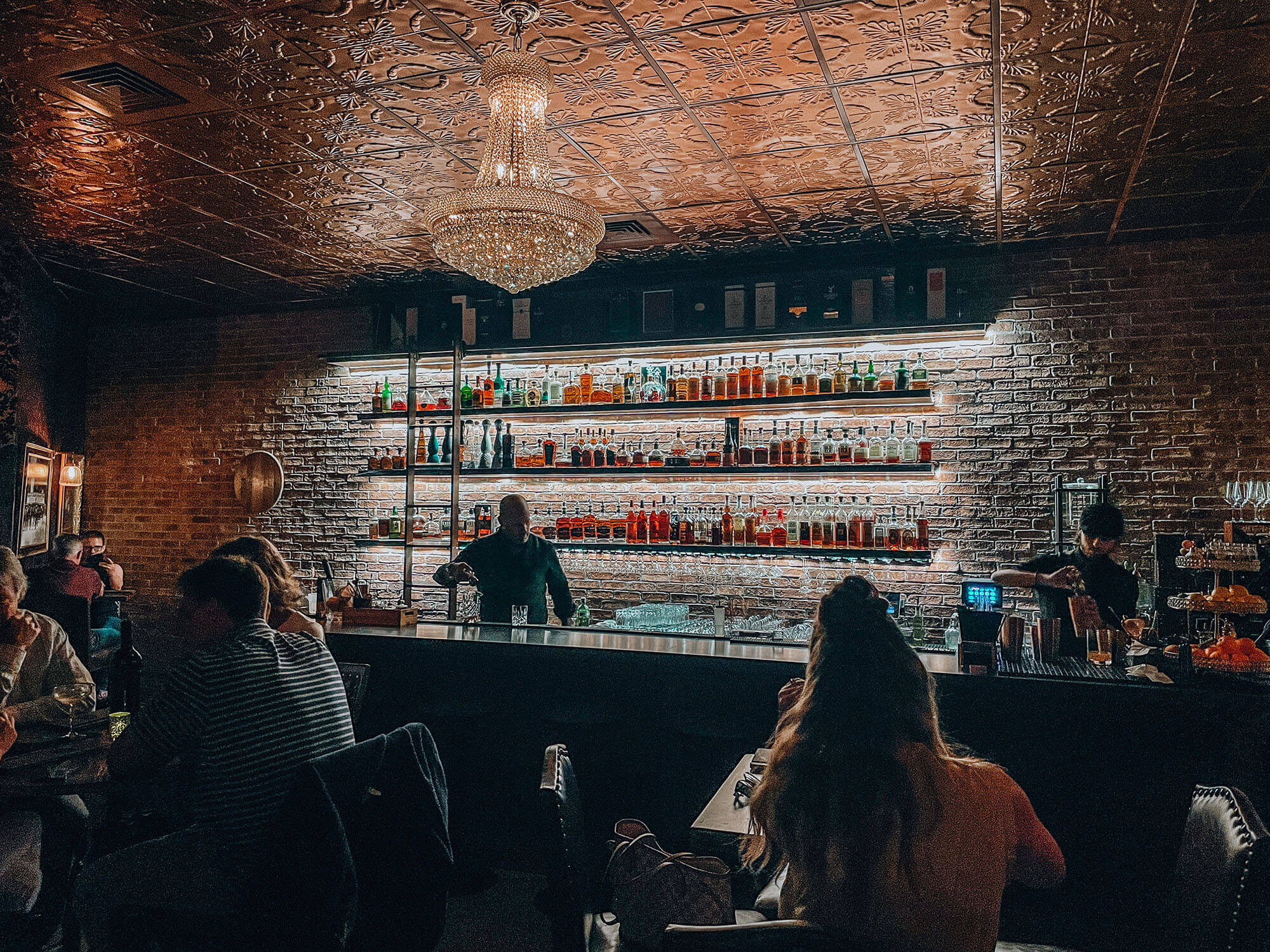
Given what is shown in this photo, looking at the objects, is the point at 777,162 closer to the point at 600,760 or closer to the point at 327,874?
the point at 600,760

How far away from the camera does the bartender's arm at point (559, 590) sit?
5418 mm

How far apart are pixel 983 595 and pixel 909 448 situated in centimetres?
157

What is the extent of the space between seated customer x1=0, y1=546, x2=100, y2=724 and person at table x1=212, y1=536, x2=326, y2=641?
2.13ft

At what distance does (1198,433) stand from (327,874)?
503 centimetres

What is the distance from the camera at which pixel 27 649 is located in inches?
131

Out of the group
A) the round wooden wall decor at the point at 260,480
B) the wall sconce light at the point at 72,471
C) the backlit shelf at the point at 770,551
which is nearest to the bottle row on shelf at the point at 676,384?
the backlit shelf at the point at 770,551

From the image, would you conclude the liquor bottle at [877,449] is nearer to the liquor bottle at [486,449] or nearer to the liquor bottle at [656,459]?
the liquor bottle at [656,459]

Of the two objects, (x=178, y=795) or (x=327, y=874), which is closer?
(x=327, y=874)

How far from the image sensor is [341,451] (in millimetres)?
6988

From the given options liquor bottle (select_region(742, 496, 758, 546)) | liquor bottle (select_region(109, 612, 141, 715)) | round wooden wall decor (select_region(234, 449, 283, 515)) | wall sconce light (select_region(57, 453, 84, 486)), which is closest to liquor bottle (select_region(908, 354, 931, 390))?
liquor bottle (select_region(742, 496, 758, 546))

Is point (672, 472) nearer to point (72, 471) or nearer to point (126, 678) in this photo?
point (126, 678)

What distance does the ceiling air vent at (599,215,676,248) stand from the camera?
201 inches

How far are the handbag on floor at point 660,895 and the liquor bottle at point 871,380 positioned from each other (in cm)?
403

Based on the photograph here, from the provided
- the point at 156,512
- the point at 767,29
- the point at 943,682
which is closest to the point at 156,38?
the point at 767,29
